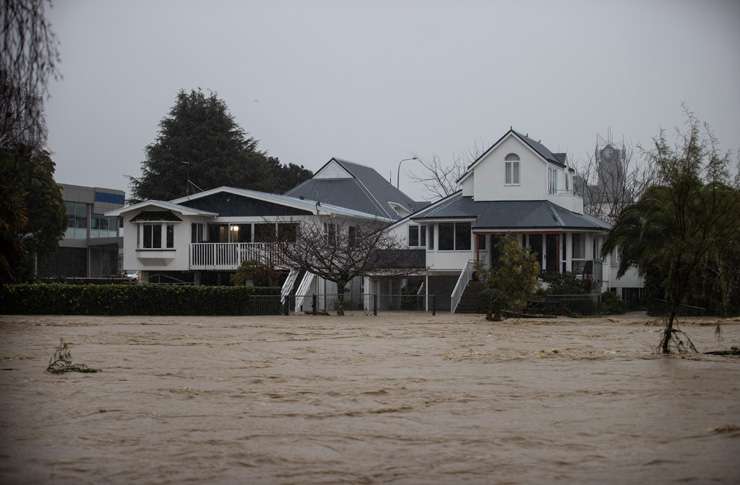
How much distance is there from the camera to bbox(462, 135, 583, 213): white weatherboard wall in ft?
165

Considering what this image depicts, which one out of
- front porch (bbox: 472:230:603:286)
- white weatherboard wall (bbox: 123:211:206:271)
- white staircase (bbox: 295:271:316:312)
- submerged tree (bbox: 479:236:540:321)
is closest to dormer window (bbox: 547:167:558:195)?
front porch (bbox: 472:230:603:286)

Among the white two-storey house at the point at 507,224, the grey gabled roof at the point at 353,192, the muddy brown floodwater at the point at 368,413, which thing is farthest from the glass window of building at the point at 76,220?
the muddy brown floodwater at the point at 368,413

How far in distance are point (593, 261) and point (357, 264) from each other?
37.9 ft

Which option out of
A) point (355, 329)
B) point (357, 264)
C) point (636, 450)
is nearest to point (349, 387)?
point (636, 450)

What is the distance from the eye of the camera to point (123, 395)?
16.3 m

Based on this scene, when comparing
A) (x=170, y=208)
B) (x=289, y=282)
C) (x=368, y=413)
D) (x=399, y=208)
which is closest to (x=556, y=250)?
(x=289, y=282)

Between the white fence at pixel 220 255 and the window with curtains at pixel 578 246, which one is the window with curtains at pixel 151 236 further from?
the window with curtains at pixel 578 246

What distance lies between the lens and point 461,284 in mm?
46656

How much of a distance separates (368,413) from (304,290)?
3148cm

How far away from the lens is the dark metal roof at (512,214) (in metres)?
47.4

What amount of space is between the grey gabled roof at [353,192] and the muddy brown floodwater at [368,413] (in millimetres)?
32050

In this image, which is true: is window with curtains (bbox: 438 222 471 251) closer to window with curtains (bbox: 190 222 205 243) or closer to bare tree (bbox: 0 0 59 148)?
window with curtains (bbox: 190 222 205 243)

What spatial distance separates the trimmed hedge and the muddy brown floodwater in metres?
14.3

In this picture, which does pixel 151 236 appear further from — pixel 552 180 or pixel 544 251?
pixel 552 180
